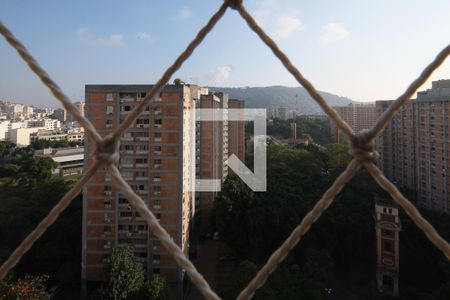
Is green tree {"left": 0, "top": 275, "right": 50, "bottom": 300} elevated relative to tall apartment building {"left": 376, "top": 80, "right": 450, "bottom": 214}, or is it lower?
lower

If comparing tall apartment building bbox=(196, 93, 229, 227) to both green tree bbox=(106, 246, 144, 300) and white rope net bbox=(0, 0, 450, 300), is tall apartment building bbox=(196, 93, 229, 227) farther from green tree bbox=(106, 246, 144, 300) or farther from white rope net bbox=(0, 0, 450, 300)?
white rope net bbox=(0, 0, 450, 300)

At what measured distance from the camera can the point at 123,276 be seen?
13.7 feet

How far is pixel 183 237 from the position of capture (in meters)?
5.00

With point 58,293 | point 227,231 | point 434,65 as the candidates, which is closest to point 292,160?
point 227,231

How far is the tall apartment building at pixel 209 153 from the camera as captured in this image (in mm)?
7172

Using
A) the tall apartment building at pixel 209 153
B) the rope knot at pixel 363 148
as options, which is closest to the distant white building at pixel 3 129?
the tall apartment building at pixel 209 153

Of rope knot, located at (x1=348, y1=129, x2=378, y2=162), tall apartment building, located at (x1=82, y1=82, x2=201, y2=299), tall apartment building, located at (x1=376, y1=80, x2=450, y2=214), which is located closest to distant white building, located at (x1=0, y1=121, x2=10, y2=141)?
tall apartment building, located at (x1=82, y1=82, x2=201, y2=299)

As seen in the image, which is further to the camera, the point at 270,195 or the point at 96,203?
the point at 270,195

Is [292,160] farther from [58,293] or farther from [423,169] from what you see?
[58,293]

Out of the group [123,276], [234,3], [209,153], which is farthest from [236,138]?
[234,3]

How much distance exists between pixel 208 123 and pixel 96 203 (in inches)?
125

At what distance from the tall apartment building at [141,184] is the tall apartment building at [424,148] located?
5.43 metres

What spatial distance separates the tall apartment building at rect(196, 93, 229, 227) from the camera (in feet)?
23.5

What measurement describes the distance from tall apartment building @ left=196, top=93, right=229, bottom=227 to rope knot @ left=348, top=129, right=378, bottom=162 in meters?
6.69
